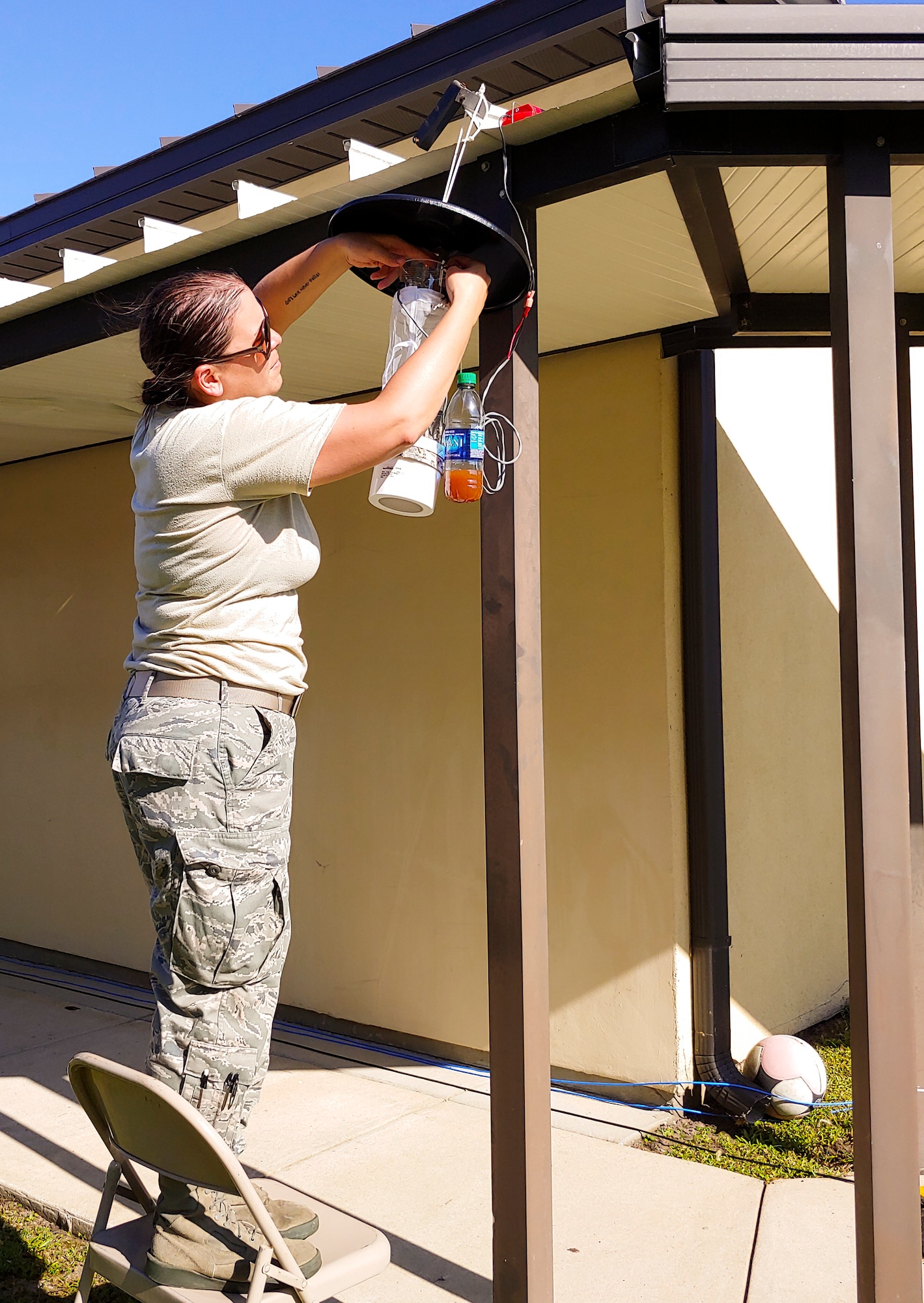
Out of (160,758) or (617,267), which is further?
(617,267)

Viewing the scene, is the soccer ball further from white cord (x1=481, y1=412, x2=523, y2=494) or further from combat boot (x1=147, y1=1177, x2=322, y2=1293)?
white cord (x1=481, y1=412, x2=523, y2=494)

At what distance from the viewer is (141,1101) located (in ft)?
5.87

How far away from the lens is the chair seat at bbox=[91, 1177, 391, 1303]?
178 cm

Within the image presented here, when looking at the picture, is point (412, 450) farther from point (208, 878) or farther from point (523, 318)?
point (208, 878)

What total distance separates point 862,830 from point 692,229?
5.39 feet

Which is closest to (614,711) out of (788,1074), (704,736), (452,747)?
(704,736)

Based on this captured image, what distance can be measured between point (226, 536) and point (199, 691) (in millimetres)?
277

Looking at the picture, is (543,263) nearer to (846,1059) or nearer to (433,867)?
(433,867)

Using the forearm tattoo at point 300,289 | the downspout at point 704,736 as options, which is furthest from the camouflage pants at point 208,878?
the downspout at point 704,736

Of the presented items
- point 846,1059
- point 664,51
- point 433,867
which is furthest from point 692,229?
point 846,1059

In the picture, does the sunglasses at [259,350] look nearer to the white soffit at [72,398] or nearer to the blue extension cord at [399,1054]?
the white soffit at [72,398]

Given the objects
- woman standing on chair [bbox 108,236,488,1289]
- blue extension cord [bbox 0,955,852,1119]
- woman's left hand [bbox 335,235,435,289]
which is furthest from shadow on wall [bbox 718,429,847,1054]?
woman standing on chair [bbox 108,236,488,1289]

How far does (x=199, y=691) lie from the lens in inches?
73.5

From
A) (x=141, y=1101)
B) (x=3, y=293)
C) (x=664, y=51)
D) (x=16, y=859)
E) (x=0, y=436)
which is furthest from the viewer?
(x=16, y=859)
